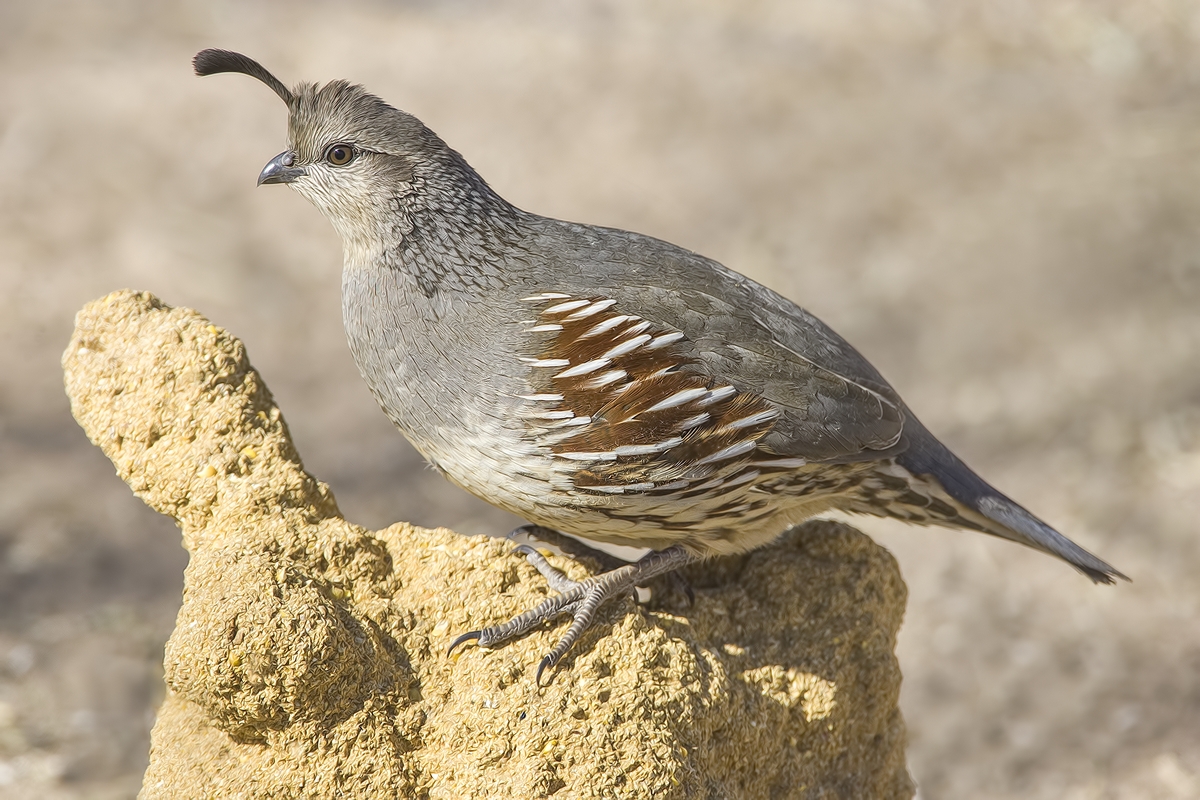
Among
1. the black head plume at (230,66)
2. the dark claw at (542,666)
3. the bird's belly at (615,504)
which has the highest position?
the black head plume at (230,66)

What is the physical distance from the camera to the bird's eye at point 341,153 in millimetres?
4020

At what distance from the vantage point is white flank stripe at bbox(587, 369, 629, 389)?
12.0 feet

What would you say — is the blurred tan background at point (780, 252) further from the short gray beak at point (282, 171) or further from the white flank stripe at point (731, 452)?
the white flank stripe at point (731, 452)

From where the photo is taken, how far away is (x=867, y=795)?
4.03 metres

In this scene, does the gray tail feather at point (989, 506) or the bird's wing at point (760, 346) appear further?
the gray tail feather at point (989, 506)

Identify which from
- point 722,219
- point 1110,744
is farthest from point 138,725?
point 722,219

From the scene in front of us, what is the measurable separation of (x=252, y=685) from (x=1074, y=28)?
9719 mm

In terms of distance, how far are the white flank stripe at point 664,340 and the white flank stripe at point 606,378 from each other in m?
0.13

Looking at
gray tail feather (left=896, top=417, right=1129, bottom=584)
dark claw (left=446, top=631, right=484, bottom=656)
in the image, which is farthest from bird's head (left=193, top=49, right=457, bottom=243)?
gray tail feather (left=896, top=417, right=1129, bottom=584)

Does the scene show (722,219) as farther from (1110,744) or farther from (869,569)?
(869,569)

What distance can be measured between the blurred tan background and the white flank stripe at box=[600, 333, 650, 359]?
11.4ft

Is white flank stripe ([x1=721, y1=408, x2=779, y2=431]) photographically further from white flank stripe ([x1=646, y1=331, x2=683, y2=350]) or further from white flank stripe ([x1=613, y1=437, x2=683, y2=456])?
white flank stripe ([x1=646, y1=331, x2=683, y2=350])

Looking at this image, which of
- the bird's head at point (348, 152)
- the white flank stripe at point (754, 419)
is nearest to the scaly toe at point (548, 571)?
the white flank stripe at point (754, 419)

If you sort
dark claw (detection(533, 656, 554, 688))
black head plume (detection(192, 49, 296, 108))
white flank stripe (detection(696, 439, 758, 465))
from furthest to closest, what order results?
1. black head plume (detection(192, 49, 296, 108))
2. white flank stripe (detection(696, 439, 758, 465))
3. dark claw (detection(533, 656, 554, 688))
